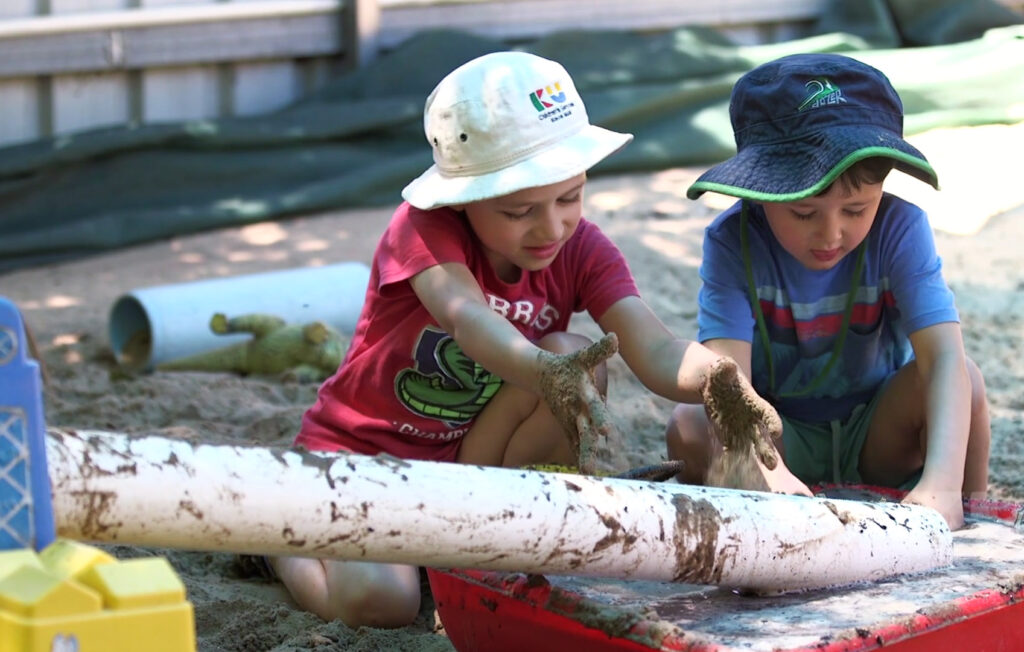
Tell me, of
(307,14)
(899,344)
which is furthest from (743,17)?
(899,344)

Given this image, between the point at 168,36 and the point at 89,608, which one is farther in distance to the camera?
the point at 168,36

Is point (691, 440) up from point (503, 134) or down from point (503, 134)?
down

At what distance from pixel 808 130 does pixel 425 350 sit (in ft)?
2.45

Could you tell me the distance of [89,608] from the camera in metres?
1.10

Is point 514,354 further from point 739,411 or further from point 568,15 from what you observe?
point 568,15

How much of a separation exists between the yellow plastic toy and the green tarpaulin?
3.75 metres

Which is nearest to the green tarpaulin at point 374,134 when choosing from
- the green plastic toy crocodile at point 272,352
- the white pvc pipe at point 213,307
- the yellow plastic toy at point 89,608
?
the white pvc pipe at point 213,307

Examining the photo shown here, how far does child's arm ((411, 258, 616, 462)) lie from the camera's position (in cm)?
175

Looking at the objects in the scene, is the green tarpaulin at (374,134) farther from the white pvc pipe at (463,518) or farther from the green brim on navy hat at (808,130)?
the white pvc pipe at (463,518)

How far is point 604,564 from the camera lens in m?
1.66

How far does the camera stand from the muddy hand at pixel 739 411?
189 centimetres

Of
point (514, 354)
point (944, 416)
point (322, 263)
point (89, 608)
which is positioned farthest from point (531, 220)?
point (322, 263)

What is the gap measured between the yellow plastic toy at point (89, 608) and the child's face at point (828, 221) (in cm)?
142

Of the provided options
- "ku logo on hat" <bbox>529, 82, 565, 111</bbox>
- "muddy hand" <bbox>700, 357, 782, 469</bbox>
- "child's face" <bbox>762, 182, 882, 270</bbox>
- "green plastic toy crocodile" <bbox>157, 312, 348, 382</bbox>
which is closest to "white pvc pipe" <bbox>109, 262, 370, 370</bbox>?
"green plastic toy crocodile" <bbox>157, 312, 348, 382</bbox>
